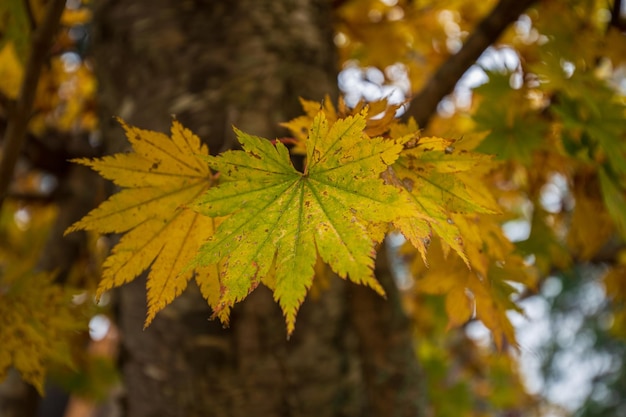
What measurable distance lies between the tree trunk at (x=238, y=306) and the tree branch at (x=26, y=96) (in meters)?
0.21

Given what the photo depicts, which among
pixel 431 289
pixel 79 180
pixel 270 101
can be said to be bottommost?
pixel 79 180

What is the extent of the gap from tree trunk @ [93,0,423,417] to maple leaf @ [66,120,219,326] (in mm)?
234

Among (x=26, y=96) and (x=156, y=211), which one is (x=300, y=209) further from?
(x=26, y=96)

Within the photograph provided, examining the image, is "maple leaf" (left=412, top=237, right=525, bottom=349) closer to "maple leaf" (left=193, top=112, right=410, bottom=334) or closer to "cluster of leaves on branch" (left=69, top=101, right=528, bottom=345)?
"cluster of leaves on branch" (left=69, top=101, right=528, bottom=345)

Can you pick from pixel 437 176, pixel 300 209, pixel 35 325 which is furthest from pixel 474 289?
pixel 35 325

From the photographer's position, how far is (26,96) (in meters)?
0.68

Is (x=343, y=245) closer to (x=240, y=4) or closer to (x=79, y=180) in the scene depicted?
(x=240, y=4)

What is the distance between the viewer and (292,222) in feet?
1.33

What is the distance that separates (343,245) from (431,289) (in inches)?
14.8

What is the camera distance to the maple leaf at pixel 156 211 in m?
0.48

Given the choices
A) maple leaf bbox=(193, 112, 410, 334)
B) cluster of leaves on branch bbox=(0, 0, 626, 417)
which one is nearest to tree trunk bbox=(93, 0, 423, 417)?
cluster of leaves on branch bbox=(0, 0, 626, 417)

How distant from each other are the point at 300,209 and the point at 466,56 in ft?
1.98

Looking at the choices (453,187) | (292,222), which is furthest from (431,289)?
(292,222)

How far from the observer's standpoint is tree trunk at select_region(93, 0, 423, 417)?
80cm
